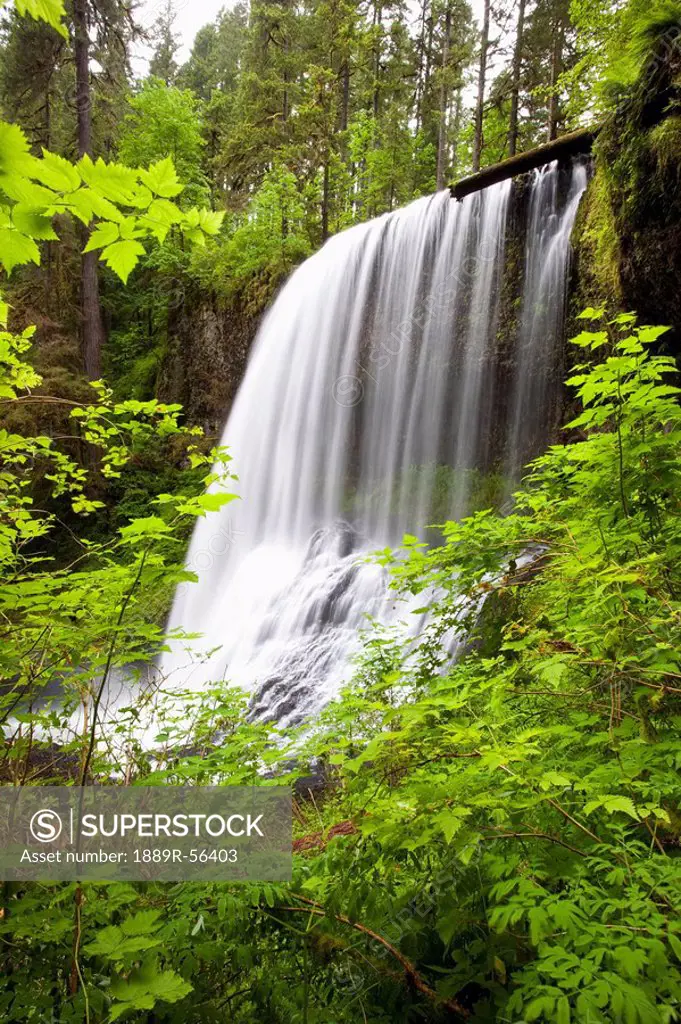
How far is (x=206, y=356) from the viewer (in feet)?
47.9

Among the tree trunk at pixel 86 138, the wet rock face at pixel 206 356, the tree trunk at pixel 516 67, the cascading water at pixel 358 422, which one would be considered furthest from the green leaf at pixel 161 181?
the tree trunk at pixel 516 67

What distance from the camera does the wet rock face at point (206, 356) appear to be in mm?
13852

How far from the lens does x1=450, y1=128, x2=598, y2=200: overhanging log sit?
770 cm

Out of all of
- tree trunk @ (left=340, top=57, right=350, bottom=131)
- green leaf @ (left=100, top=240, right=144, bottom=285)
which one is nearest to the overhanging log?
green leaf @ (left=100, top=240, right=144, bottom=285)

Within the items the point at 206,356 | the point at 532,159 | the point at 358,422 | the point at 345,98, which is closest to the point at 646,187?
the point at 532,159

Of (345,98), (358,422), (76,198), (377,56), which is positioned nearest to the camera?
(76,198)

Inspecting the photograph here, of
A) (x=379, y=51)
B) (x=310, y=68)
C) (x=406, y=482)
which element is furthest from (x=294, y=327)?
(x=379, y=51)

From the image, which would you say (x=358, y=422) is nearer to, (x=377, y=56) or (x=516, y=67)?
(x=516, y=67)

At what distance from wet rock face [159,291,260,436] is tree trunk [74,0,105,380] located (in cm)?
237

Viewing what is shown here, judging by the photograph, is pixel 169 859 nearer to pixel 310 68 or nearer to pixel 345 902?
pixel 345 902

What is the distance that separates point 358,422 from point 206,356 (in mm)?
5968

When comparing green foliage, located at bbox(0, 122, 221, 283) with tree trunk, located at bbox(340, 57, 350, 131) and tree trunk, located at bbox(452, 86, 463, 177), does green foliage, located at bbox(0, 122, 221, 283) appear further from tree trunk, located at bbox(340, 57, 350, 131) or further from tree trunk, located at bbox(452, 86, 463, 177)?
tree trunk, located at bbox(452, 86, 463, 177)

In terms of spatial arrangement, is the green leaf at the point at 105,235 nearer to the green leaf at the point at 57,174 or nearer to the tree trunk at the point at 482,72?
the green leaf at the point at 57,174

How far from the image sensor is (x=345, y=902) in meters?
1.60
